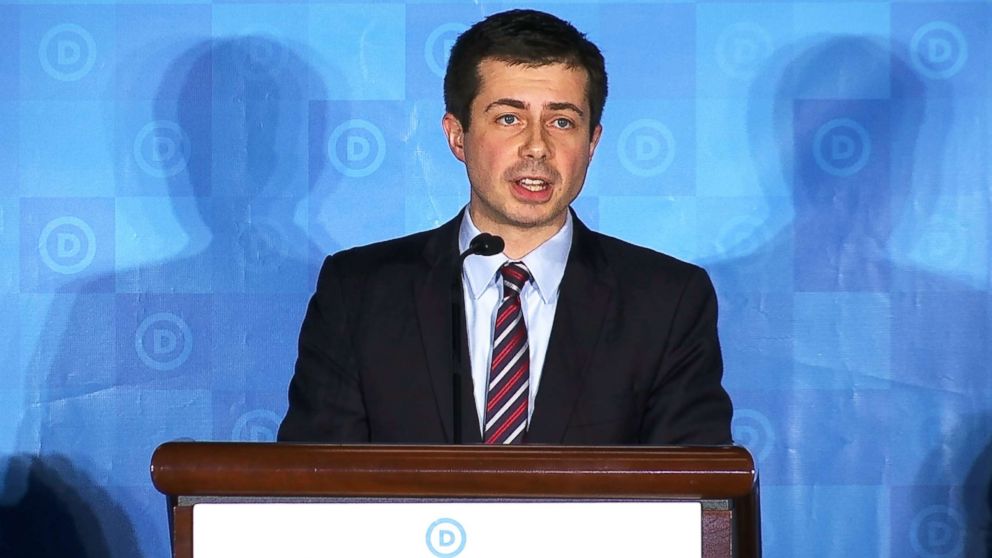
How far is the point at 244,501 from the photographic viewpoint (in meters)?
1.04

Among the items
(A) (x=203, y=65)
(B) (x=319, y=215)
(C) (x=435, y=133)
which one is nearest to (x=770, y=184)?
(C) (x=435, y=133)

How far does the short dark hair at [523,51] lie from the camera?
215 cm

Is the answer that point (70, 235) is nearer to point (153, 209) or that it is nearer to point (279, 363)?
point (153, 209)

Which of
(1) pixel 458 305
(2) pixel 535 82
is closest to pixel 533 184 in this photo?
(2) pixel 535 82

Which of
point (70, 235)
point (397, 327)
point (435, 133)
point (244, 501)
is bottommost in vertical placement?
point (244, 501)

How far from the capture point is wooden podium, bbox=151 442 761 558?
103 cm

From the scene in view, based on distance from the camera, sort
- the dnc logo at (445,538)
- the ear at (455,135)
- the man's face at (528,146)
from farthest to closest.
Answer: the ear at (455,135)
the man's face at (528,146)
the dnc logo at (445,538)

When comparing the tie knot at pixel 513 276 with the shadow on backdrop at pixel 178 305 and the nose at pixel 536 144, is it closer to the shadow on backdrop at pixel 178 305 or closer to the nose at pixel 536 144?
the nose at pixel 536 144

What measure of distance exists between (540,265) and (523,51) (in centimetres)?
40

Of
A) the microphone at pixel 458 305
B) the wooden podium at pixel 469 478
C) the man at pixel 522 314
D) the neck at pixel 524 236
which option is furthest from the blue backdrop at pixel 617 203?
the wooden podium at pixel 469 478

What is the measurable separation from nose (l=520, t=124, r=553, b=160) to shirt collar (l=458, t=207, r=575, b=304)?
0.12m

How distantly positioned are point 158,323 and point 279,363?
0.28 metres

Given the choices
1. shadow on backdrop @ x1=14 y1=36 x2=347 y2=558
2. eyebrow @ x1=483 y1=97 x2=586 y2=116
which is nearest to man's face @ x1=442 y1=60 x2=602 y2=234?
eyebrow @ x1=483 y1=97 x2=586 y2=116

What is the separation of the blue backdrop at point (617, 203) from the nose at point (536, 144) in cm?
52
